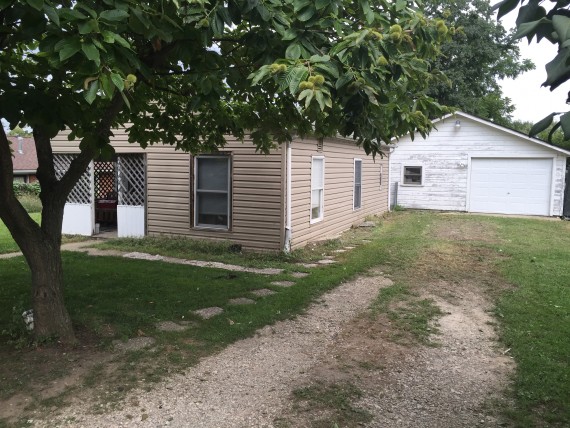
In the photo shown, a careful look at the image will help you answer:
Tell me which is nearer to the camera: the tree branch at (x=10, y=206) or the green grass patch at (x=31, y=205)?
the tree branch at (x=10, y=206)

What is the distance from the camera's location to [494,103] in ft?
113

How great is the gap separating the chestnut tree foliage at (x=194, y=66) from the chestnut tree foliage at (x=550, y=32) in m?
1.30

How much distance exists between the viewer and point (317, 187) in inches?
462

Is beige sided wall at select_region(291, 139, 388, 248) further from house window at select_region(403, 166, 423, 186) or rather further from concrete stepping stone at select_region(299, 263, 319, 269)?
house window at select_region(403, 166, 423, 186)

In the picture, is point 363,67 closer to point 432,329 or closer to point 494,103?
point 432,329

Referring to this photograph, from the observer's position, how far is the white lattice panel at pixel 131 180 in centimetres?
1157

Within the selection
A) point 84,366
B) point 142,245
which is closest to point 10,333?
point 84,366

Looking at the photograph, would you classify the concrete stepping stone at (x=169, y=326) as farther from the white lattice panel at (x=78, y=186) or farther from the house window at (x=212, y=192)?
the white lattice panel at (x=78, y=186)

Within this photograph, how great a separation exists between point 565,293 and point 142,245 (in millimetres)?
8229

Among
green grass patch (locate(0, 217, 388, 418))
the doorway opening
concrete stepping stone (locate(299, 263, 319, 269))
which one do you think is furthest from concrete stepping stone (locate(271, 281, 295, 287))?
the doorway opening

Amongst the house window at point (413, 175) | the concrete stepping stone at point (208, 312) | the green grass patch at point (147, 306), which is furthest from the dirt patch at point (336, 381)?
the house window at point (413, 175)

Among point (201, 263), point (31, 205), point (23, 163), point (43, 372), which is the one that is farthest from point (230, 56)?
point (23, 163)

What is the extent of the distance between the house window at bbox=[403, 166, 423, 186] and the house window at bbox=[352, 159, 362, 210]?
207 inches

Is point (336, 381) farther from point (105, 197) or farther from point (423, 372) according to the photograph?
point (105, 197)
